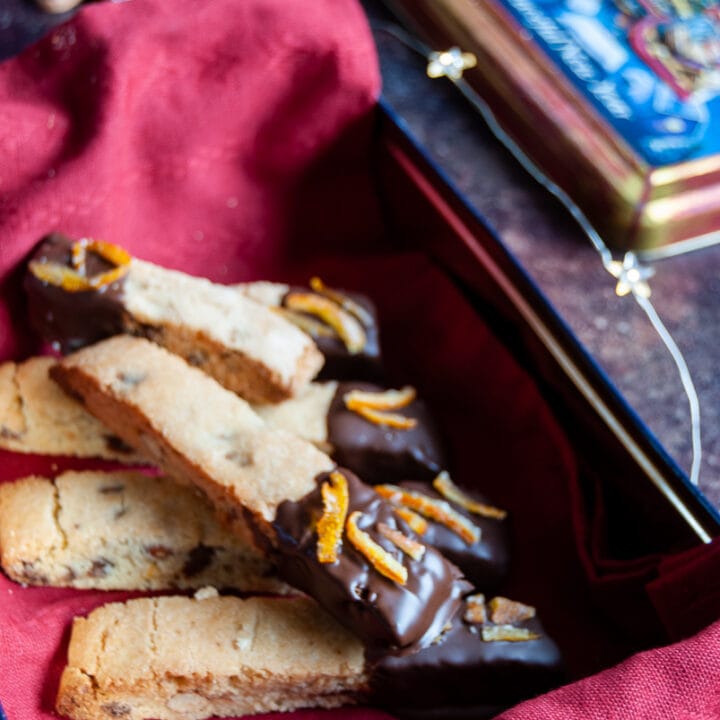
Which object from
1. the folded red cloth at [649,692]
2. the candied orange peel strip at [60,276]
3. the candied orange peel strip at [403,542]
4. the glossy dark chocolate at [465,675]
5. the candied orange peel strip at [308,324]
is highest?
Answer: the candied orange peel strip at [60,276]

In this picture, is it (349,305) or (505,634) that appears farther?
(349,305)

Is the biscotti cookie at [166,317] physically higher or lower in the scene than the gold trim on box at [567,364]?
higher

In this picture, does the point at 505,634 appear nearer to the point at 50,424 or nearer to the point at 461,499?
the point at 461,499

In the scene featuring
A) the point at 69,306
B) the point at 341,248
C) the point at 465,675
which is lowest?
the point at 465,675

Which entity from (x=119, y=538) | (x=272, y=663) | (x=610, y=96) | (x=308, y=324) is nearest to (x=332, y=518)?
(x=272, y=663)

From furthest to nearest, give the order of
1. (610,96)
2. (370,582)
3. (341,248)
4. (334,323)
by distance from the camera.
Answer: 1. (341,248)
2. (610,96)
3. (334,323)
4. (370,582)

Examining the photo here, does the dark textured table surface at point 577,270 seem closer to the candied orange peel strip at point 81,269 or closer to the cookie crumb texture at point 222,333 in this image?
the cookie crumb texture at point 222,333

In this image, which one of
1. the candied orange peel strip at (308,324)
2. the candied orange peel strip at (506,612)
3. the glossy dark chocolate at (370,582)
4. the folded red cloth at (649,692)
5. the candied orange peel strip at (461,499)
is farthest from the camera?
the candied orange peel strip at (308,324)

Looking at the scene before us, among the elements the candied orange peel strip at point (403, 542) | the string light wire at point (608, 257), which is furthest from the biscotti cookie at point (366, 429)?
the string light wire at point (608, 257)

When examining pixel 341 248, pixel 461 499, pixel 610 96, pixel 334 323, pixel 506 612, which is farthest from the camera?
pixel 341 248
